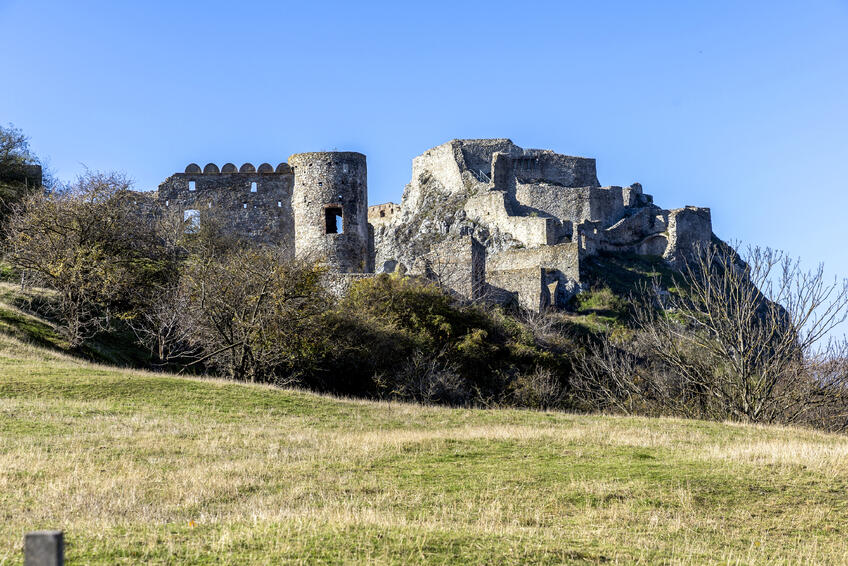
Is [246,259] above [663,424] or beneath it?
above

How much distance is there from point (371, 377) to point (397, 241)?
4195 cm

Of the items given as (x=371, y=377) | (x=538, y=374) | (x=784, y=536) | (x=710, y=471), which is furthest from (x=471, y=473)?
(x=538, y=374)

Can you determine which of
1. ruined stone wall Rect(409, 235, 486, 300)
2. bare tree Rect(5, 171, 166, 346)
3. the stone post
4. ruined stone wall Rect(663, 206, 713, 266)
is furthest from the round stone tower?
ruined stone wall Rect(663, 206, 713, 266)

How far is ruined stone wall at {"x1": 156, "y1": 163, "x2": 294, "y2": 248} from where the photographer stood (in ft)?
129

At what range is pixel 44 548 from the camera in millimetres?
3859

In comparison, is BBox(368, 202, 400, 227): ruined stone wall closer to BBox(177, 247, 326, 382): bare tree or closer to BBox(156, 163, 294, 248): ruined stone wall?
BBox(156, 163, 294, 248): ruined stone wall

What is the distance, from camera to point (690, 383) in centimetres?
2939

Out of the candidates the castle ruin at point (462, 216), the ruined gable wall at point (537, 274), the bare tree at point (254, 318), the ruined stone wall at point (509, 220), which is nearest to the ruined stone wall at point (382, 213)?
the castle ruin at point (462, 216)

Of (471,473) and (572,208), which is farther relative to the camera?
(572,208)

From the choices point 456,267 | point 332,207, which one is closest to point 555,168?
point 456,267

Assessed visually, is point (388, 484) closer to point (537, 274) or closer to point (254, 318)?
point (254, 318)

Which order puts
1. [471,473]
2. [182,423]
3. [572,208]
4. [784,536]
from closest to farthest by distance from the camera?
[784,536], [471,473], [182,423], [572,208]

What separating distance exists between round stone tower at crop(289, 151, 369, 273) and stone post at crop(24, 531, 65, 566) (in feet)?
107

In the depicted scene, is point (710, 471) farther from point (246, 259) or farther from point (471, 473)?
point (246, 259)
